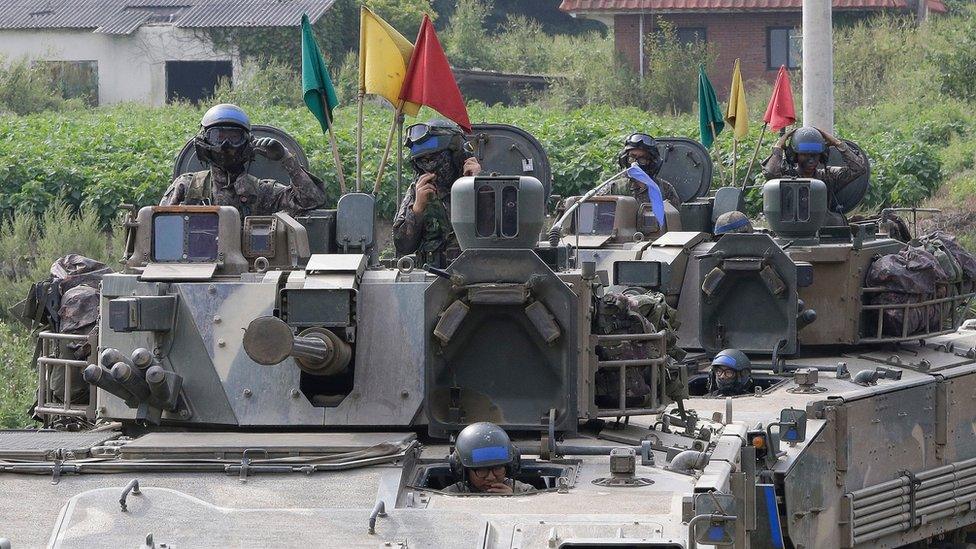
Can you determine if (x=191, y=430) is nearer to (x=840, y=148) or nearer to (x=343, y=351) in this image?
(x=343, y=351)

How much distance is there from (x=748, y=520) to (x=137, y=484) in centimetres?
322

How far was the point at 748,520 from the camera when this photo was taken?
33.3 feet

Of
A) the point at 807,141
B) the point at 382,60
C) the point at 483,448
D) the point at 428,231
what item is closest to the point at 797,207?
the point at 807,141

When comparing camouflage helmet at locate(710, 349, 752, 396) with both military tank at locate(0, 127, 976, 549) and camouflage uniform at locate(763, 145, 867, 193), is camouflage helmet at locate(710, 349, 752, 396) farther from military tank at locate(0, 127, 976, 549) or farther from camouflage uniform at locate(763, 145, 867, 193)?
camouflage uniform at locate(763, 145, 867, 193)

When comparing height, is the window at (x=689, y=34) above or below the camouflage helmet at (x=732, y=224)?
above

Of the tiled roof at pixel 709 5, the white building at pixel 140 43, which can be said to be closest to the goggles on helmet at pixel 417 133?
the white building at pixel 140 43

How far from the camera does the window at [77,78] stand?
41281 millimetres

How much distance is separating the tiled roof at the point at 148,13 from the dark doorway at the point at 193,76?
1065mm

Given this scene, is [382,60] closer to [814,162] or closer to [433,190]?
[433,190]

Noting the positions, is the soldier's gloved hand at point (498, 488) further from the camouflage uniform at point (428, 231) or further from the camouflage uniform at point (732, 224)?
the camouflage uniform at point (732, 224)

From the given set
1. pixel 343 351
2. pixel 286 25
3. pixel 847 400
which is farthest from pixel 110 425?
pixel 286 25

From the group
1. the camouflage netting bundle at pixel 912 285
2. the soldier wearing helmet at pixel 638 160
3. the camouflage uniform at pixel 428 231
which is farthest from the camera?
the soldier wearing helmet at pixel 638 160

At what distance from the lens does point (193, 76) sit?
140 feet

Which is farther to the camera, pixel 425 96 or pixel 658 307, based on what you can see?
pixel 425 96
